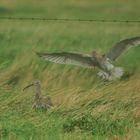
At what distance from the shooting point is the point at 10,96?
1529 centimetres

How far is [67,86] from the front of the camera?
55.1ft

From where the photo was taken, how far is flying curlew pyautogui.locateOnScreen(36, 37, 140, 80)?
14.5m

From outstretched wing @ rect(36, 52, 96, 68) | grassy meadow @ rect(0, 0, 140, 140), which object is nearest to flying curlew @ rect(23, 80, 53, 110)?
grassy meadow @ rect(0, 0, 140, 140)

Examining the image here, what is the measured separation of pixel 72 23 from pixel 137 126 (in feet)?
41.9

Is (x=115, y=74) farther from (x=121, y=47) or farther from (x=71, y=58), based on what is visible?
(x=71, y=58)

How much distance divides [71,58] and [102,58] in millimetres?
545

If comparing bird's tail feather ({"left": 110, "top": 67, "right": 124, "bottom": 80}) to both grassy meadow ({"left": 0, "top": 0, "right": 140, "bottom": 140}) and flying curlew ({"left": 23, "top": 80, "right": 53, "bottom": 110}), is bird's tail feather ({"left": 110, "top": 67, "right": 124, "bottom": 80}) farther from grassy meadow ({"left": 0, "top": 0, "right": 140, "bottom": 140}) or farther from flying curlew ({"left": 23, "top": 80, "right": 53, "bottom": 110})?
flying curlew ({"left": 23, "top": 80, "right": 53, "bottom": 110})

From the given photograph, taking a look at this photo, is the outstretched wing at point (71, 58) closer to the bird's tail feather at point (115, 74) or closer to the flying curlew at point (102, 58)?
the flying curlew at point (102, 58)

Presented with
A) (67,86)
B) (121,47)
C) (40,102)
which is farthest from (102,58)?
(67,86)

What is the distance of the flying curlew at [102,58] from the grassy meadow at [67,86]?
51cm

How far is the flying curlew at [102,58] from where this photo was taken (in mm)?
14516

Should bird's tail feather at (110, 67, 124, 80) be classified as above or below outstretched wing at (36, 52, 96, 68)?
below

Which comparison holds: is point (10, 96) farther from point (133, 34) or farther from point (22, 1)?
point (22, 1)

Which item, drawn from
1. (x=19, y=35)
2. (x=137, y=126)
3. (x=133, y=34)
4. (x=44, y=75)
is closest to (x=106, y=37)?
(x=133, y=34)
